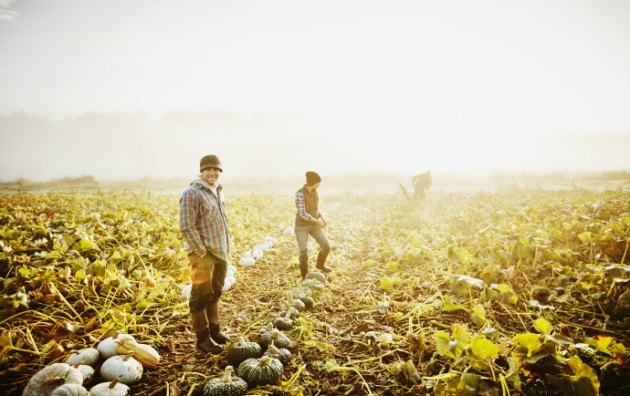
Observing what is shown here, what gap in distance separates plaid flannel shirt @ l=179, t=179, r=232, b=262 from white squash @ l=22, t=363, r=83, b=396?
1.55m

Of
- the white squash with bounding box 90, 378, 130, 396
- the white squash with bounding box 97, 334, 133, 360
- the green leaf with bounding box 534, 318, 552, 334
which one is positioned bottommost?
the white squash with bounding box 90, 378, 130, 396

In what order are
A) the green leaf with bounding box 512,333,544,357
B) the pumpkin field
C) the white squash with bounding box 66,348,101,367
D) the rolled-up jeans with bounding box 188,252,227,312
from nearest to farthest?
1. the green leaf with bounding box 512,333,544,357
2. the pumpkin field
3. the white squash with bounding box 66,348,101,367
4. the rolled-up jeans with bounding box 188,252,227,312

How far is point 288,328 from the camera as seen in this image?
398 cm

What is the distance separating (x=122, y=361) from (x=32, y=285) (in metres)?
2.59

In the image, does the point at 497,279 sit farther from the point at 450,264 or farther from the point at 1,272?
the point at 1,272

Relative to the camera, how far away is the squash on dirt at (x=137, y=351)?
304cm

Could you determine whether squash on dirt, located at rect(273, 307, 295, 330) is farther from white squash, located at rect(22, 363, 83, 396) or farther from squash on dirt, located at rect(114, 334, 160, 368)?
white squash, located at rect(22, 363, 83, 396)

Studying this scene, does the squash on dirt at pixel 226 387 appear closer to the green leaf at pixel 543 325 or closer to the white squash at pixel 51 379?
the white squash at pixel 51 379

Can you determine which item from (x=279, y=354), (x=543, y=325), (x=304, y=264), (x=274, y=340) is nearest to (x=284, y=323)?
(x=274, y=340)

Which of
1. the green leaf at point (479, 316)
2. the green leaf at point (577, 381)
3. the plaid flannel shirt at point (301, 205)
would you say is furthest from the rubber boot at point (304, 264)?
the green leaf at point (577, 381)

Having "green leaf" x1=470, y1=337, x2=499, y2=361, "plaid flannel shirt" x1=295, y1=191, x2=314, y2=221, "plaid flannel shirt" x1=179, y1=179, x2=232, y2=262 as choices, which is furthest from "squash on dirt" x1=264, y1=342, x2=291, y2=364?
"plaid flannel shirt" x1=295, y1=191, x2=314, y2=221

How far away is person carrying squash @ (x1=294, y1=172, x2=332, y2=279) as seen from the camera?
5664 mm

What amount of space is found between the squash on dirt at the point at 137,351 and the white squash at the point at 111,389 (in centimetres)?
39

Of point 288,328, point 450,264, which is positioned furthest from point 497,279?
point 288,328
